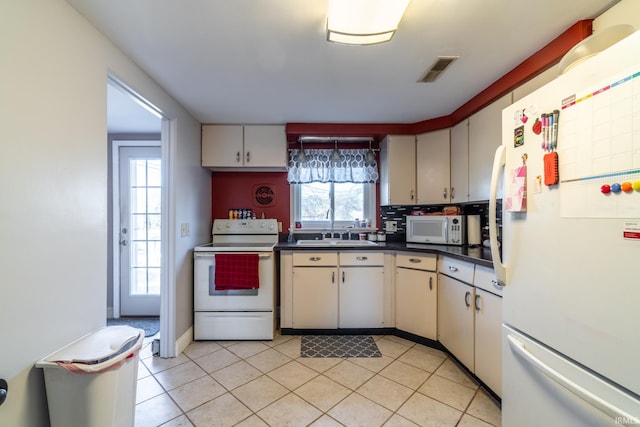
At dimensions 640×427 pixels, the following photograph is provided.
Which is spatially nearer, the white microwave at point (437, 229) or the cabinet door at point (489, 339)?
the cabinet door at point (489, 339)

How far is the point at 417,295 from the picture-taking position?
248cm

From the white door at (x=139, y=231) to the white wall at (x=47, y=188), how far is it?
1.84m

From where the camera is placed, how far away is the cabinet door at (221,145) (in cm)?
289

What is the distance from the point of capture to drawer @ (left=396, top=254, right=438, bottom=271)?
2389 millimetres

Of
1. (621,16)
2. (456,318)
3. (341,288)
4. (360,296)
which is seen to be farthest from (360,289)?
(621,16)

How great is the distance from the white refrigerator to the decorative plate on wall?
2.55m

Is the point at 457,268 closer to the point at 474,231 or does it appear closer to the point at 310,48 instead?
the point at 474,231

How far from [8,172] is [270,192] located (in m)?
2.37

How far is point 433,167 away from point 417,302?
1404 millimetres

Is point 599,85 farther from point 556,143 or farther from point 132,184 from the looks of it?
point 132,184

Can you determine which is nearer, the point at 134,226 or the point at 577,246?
the point at 577,246

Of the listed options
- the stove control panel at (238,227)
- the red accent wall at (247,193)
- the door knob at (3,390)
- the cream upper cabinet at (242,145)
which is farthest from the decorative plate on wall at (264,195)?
the door knob at (3,390)

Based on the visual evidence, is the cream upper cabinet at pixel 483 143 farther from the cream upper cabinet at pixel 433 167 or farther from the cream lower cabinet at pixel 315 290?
the cream lower cabinet at pixel 315 290

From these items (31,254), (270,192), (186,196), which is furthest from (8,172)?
(270,192)
